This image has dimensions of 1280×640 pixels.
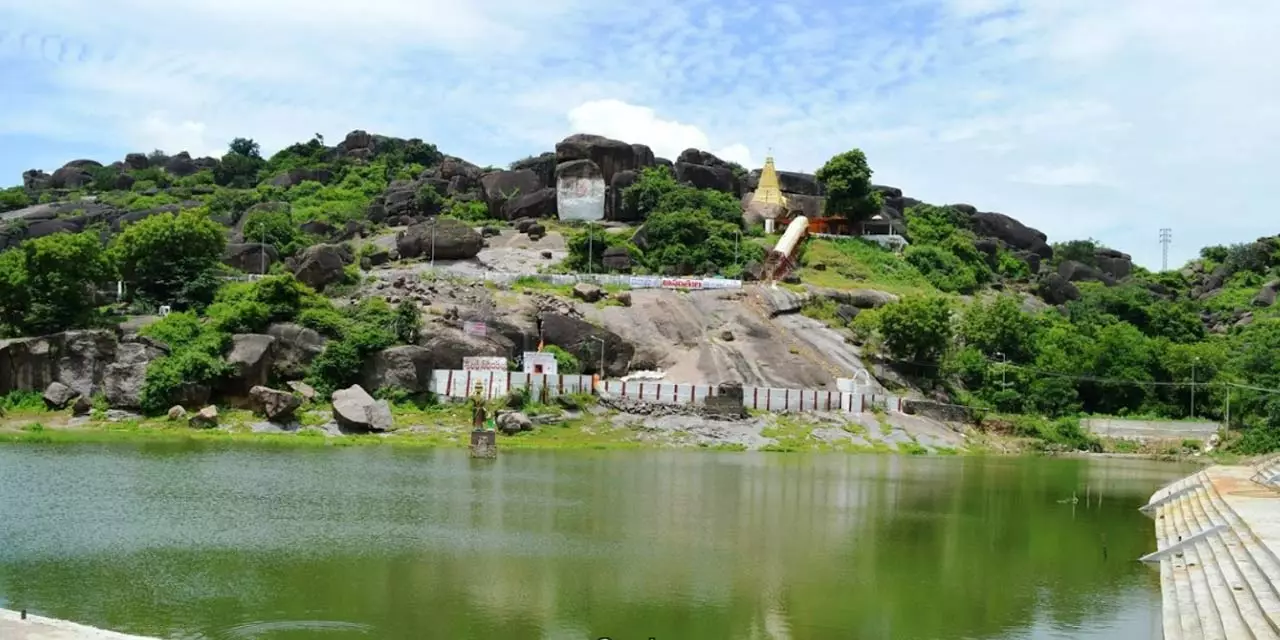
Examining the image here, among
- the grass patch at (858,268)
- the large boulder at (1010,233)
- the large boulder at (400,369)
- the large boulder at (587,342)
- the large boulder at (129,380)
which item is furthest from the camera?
the large boulder at (1010,233)

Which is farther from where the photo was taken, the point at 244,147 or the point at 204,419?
the point at 244,147

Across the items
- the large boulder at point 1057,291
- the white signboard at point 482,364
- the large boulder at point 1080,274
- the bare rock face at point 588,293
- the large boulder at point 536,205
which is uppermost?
the large boulder at point 536,205

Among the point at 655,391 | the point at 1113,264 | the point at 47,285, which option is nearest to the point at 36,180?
the point at 47,285

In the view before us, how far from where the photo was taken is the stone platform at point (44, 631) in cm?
1461

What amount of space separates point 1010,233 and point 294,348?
82.1 m

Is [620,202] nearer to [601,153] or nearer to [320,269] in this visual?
[601,153]

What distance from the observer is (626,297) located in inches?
2950

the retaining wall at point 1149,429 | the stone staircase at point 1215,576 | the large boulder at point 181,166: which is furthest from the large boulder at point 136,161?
the stone staircase at point 1215,576

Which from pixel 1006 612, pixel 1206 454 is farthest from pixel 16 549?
pixel 1206 454

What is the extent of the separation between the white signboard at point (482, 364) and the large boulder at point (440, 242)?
2364cm

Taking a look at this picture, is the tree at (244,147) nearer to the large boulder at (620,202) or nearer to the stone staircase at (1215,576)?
the large boulder at (620,202)

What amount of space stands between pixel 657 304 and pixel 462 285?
13088mm

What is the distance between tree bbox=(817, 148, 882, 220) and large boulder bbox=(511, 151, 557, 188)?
84.6ft

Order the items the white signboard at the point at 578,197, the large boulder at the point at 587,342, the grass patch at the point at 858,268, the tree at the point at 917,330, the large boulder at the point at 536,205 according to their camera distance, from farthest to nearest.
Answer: the large boulder at the point at 536,205 < the white signboard at the point at 578,197 < the grass patch at the point at 858,268 < the tree at the point at 917,330 < the large boulder at the point at 587,342
